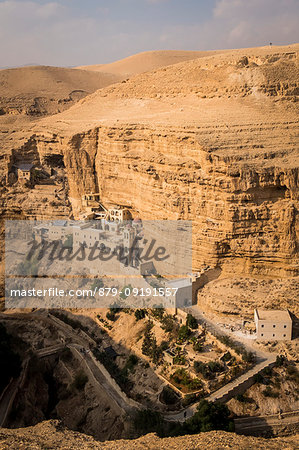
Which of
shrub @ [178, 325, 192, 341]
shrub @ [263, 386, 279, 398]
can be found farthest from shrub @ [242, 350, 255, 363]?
shrub @ [178, 325, 192, 341]

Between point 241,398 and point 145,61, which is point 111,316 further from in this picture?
point 145,61

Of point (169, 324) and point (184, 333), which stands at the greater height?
point (169, 324)

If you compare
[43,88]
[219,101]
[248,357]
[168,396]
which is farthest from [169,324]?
[43,88]

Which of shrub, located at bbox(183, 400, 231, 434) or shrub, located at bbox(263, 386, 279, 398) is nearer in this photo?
shrub, located at bbox(183, 400, 231, 434)

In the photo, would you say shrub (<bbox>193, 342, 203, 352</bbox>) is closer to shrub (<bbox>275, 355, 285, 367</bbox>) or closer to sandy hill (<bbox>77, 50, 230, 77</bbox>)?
shrub (<bbox>275, 355, 285, 367</bbox>)

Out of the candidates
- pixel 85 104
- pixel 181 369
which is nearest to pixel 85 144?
pixel 85 104

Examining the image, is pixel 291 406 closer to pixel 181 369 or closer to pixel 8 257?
pixel 181 369

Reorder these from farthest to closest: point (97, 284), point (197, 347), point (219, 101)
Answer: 1. point (97, 284)
2. point (219, 101)
3. point (197, 347)

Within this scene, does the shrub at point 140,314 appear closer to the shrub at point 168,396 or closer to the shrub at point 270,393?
the shrub at point 168,396
